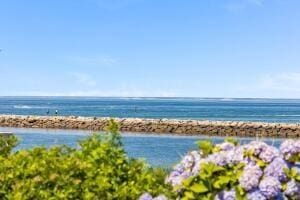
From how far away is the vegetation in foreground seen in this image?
4.98 metres

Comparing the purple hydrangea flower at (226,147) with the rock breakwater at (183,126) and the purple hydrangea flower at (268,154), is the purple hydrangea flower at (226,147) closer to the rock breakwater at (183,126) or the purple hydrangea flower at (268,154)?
the purple hydrangea flower at (268,154)

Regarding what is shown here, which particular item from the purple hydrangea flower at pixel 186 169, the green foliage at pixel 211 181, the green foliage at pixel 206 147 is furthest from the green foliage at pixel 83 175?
the green foliage at pixel 211 181

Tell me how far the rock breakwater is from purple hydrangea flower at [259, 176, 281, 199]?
51.7 m

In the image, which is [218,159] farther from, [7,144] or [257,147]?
[7,144]

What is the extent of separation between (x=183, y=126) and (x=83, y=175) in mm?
54839

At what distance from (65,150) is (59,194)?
4.02 feet

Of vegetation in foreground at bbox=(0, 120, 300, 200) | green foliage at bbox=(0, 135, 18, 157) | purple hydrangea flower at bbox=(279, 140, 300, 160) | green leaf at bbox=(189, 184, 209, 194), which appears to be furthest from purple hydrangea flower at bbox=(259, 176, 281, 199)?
green foliage at bbox=(0, 135, 18, 157)

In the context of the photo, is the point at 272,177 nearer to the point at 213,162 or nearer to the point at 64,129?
the point at 213,162

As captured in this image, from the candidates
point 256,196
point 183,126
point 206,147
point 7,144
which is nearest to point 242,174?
point 256,196

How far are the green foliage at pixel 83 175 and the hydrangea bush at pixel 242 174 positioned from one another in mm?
Answer: 760

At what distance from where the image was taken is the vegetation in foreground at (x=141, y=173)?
16.3 feet

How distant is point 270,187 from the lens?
15.9 feet

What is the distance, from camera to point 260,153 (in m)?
5.13

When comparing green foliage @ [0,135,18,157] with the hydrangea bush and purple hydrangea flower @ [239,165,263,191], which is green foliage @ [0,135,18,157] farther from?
purple hydrangea flower @ [239,165,263,191]
